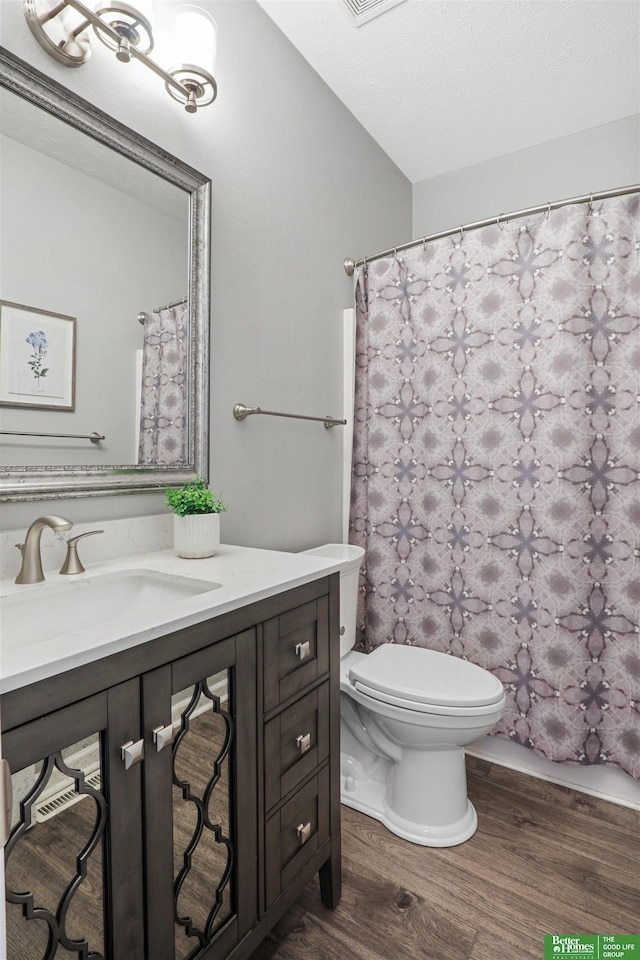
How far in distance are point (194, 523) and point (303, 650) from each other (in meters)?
0.41

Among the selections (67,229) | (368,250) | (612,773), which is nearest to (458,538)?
(612,773)

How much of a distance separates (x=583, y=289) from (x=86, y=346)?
1.51 m

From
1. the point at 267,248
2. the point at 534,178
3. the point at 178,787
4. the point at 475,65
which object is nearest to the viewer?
the point at 178,787

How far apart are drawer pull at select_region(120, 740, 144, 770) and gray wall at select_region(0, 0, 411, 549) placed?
563 millimetres

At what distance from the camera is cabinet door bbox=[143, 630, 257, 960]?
805mm

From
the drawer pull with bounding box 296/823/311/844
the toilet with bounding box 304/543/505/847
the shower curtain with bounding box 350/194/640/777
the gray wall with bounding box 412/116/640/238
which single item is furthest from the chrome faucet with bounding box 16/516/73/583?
the gray wall with bounding box 412/116/640/238

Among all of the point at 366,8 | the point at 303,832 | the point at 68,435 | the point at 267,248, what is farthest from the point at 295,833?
the point at 366,8

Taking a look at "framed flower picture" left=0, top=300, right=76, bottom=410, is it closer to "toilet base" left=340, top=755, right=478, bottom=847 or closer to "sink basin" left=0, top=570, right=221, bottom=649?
"sink basin" left=0, top=570, right=221, bottom=649

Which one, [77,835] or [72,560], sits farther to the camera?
[72,560]

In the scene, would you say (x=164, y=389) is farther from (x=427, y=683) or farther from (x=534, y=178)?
(x=534, y=178)

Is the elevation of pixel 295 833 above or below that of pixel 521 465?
below

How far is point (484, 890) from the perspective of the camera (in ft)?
4.43

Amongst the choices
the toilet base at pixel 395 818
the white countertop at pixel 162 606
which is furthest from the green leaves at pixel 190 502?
the toilet base at pixel 395 818

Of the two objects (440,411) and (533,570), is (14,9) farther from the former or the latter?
(533,570)
